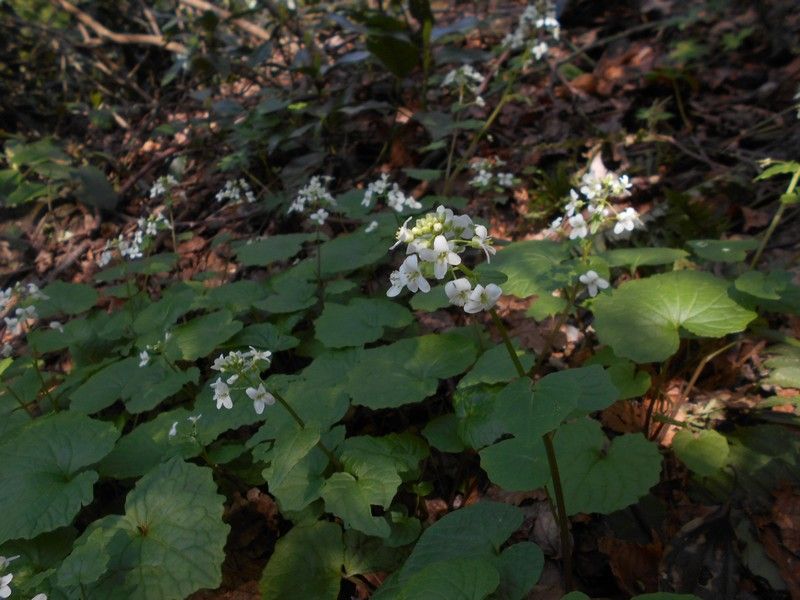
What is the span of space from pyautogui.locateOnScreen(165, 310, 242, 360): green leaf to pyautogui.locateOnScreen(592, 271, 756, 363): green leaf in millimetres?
1820

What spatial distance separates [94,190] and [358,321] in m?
4.10

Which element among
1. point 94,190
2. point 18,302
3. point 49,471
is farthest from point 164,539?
point 94,190

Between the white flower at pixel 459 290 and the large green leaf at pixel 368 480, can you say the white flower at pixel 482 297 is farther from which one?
the large green leaf at pixel 368 480

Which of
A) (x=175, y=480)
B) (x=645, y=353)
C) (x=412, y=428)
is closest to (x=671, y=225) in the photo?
(x=645, y=353)

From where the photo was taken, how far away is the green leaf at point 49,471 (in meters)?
1.91

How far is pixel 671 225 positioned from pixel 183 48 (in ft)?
19.0

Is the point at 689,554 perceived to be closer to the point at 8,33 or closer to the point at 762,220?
the point at 762,220

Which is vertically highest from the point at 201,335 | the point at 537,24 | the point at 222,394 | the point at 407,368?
the point at 537,24

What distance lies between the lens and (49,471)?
6.99ft

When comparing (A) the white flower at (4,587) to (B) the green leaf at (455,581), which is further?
(A) the white flower at (4,587)

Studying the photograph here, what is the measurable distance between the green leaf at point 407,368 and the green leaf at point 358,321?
0.18 m

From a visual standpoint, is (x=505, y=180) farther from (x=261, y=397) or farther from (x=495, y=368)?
(x=261, y=397)

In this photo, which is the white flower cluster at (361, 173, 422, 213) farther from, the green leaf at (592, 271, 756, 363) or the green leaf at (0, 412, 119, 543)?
the green leaf at (0, 412, 119, 543)

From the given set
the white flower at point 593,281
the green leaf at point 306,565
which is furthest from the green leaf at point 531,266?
the green leaf at point 306,565
